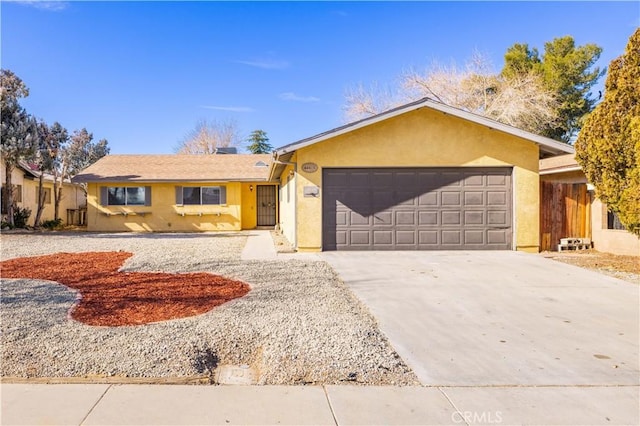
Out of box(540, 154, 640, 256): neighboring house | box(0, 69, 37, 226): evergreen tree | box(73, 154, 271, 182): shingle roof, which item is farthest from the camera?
box(73, 154, 271, 182): shingle roof

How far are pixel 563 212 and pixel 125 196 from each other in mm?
18086

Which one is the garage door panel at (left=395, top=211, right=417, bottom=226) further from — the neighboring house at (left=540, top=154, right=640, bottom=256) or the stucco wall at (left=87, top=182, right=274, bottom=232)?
the stucco wall at (left=87, top=182, right=274, bottom=232)

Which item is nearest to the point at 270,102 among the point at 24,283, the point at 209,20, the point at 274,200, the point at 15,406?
the point at 274,200

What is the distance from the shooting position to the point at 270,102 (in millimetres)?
30016

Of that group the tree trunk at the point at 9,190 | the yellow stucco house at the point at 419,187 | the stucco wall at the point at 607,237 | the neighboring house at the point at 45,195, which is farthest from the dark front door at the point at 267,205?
the stucco wall at the point at 607,237

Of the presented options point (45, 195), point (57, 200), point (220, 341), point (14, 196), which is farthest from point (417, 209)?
point (45, 195)

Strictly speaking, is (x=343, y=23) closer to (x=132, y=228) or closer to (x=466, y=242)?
(x=466, y=242)

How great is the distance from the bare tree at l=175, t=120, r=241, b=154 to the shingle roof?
58.9 ft

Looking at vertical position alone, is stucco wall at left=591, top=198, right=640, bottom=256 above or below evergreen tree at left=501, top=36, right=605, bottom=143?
below

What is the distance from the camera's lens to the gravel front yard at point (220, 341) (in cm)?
349

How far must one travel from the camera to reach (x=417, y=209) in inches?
449

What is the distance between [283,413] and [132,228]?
18.4 meters

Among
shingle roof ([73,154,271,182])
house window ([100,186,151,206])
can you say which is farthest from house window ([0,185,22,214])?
house window ([100,186,151,206])

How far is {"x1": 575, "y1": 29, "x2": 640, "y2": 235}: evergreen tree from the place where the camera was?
298 inches
